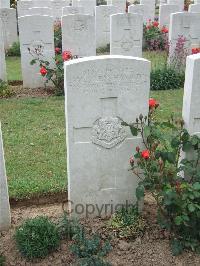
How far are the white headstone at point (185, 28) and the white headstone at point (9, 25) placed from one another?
5.87 m

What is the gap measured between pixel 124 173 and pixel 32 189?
1.20 metres

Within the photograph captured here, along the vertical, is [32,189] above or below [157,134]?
below

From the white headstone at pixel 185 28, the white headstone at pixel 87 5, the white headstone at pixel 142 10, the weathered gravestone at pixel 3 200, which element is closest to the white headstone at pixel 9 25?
the white headstone at pixel 87 5

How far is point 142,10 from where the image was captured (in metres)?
14.0

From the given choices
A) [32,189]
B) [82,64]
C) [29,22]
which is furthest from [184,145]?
[29,22]

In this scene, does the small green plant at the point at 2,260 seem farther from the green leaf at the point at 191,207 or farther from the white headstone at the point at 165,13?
the white headstone at the point at 165,13

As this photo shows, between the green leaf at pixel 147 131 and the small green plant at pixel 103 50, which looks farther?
the small green plant at pixel 103 50

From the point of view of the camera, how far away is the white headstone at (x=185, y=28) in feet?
29.7

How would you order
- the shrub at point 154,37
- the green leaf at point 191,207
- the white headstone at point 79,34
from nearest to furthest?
the green leaf at point 191,207, the white headstone at point 79,34, the shrub at point 154,37

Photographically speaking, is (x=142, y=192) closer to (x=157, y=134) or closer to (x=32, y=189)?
(x=157, y=134)

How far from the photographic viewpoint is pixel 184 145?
3.70 meters

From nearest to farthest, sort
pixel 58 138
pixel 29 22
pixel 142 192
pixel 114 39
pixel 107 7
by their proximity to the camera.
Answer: pixel 142 192 < pixel 58 138 < pixel 29 22 < pixel 114 39 < pixel 107 7

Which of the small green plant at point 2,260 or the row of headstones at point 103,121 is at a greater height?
the row of headstones at point 103,121

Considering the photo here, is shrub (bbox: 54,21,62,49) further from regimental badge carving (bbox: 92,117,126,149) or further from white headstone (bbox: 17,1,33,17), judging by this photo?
regimental badge carving (bbox: 92,117,126,149)
